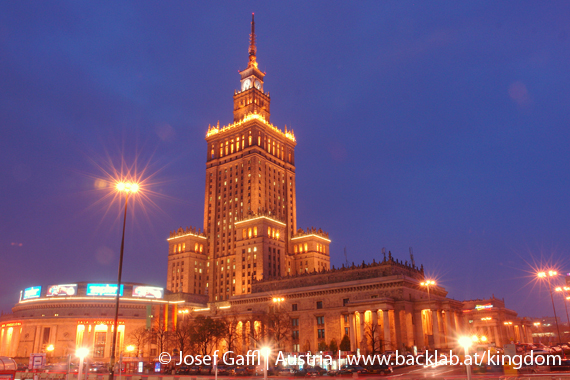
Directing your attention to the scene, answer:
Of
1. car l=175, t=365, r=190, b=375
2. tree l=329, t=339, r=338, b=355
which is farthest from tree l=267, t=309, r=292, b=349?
car l=175, t=365, r=190, b=375

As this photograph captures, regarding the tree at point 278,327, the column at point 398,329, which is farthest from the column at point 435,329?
the tree at point 278,327

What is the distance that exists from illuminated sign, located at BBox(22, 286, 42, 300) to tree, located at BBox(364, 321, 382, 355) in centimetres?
11117

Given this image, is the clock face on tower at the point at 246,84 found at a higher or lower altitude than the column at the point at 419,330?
higher

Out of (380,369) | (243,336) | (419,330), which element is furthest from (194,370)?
(419,330)

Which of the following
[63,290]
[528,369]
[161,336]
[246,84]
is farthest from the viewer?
[246,84]

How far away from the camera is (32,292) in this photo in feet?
479

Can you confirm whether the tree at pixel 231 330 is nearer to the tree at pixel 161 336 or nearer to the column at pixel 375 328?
the tree at pixel 161 336

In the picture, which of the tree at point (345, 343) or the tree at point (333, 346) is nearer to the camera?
the tree at point (333, 346)

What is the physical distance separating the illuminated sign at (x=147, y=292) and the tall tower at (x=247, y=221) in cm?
1314

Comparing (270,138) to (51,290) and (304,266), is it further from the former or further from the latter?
(51,290)

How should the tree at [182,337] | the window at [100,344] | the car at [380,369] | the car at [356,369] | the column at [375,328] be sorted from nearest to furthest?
the car at [356,369], the car at [380,369], the column at [375,328], the tree at [182,337], the window at [100,344]

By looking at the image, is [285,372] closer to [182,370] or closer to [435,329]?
[182,370]

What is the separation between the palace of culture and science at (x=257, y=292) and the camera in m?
94.9

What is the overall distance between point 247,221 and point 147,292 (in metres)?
40.3
